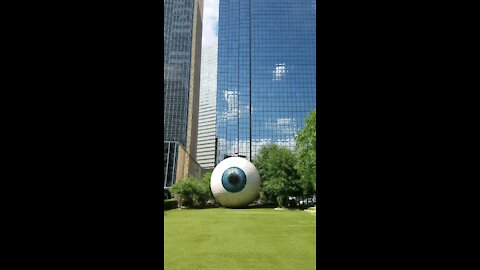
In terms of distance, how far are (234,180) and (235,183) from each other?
1.08 ft

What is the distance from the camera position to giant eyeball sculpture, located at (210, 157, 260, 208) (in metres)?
30.2

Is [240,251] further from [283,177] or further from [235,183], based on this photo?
[283,177]

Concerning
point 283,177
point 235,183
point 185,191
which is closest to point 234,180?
point 235,183

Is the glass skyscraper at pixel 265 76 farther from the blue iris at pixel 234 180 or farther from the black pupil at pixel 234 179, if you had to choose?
the black pupil at pixel 234 179

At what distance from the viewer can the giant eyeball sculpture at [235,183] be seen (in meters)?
30.2

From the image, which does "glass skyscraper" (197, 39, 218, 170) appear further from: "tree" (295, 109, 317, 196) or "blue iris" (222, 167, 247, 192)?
"tree" (295, 109, 317, 196)

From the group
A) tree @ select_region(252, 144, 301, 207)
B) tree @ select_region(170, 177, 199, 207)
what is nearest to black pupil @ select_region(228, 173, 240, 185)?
tree @ select_region(252, 144, 301, 207)
